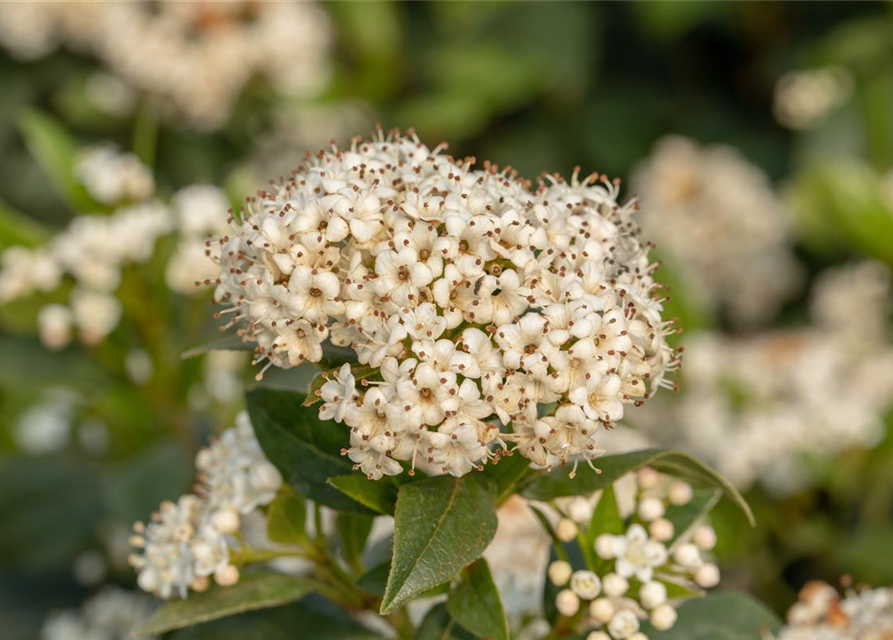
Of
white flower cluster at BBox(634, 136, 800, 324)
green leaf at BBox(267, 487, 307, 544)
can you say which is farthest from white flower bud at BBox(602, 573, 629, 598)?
white flower cluster at BBox(634, 136, 800, 324)

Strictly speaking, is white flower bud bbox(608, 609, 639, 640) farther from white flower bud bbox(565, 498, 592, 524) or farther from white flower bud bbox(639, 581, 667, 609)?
white flower bud bbox(565, 498, 592, 524)

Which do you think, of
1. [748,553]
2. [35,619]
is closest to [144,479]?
[35,619]

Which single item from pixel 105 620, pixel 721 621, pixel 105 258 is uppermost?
pixel 105 258

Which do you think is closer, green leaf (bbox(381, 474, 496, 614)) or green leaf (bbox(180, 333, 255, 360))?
green leaf (bbox(381, 474, 496, 614))

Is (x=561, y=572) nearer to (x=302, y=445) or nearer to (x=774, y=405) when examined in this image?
(x=302, y=445)

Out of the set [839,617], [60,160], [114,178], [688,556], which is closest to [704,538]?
[688,556]

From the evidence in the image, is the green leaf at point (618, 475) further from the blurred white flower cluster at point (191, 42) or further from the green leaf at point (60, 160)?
the blurred white flower cluster at point (191, 42)
